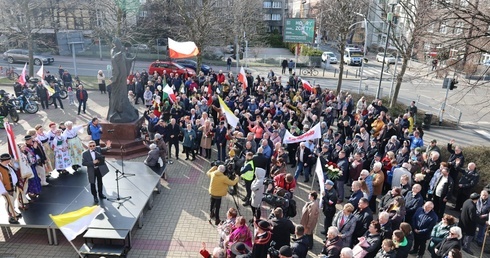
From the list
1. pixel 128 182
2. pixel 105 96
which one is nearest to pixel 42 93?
pixel 105 96

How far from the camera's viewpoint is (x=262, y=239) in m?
7.33

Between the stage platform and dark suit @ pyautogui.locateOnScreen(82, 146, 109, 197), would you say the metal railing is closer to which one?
the stage platform

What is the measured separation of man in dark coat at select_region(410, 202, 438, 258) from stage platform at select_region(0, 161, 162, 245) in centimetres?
648

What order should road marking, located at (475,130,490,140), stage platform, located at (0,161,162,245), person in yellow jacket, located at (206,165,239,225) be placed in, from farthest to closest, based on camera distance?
1. road marking, located at (475,130,490,140)
2. person in yellow jacket, located at (206,165,239,225)
3. stage platform, located at (0,161,162,245)

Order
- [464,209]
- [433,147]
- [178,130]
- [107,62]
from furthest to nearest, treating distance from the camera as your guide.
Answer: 1. [107,62]
2. [178,130]
3. [433,147]
4. [464,209]

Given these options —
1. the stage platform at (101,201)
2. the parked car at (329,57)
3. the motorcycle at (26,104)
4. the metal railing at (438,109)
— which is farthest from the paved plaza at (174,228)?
the parked car at (329,57)

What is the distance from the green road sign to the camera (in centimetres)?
3306

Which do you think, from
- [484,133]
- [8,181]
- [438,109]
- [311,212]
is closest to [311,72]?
[438,109]

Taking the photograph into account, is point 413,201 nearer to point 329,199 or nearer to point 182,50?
point 329,199

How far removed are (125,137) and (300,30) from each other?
2261cm

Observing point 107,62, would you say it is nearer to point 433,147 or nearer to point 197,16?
point 197,16

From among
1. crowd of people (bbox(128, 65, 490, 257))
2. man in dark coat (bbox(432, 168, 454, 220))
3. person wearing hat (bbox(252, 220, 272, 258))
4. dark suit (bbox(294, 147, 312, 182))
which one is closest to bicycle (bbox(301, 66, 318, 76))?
crowd of people (bbox(128, 65, 490, 257))

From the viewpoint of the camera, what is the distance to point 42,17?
31.8m

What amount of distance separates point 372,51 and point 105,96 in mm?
43912
